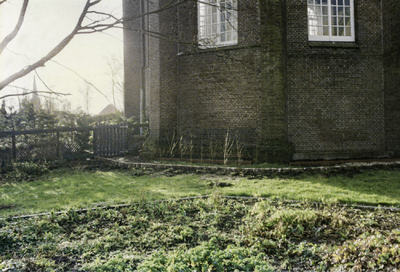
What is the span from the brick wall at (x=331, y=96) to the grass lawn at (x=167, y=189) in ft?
12.2

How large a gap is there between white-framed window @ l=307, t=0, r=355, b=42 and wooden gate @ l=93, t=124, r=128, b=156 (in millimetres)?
9123

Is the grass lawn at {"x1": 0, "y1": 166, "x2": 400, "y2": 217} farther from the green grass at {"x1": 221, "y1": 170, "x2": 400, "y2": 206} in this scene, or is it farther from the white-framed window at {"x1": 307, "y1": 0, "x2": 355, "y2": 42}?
the white-framed window at {"x1": 307, "y1": 0, "x2": 355, "y2": 42}

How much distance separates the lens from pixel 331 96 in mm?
12945

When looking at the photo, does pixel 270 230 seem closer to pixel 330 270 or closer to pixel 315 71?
pixel 330 270

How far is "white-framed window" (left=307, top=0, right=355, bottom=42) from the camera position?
13273mm

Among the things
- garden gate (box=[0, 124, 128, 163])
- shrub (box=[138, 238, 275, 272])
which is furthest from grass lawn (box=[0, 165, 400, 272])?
garden gate (box=[0, 124, 128, 163])

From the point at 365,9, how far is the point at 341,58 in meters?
2.41

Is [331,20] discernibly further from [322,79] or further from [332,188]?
[332,188]

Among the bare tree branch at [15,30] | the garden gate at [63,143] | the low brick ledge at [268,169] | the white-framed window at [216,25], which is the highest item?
the white-framed window at [216,25]

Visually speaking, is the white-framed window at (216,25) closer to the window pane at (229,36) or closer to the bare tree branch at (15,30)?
the window pane at (229,36)

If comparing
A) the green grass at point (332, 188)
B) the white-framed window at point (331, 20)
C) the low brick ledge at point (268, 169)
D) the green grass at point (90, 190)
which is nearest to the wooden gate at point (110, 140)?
the low brick ledge at point (268, 169)

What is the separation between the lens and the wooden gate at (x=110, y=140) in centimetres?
1363

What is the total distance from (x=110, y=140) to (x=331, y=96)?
953 centimetres

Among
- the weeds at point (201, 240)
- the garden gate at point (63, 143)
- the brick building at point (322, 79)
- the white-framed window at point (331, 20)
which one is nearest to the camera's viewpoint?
the weeds at point (201, 240)
